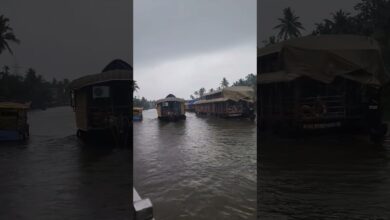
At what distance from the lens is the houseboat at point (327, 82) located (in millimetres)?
9047

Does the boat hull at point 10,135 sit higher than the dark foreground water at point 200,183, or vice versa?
the boat hull at point 10,135

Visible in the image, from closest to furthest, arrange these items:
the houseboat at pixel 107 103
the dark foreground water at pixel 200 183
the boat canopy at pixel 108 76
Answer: the dark foreground water at pixel 200 183 → the boat canopy at pixel 108 76 → the houseboat at pixel 107 103

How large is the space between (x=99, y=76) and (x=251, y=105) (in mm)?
21145

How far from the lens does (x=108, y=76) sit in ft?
21.4

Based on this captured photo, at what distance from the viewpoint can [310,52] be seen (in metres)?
9.11

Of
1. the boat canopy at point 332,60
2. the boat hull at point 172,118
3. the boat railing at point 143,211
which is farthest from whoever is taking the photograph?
the boat hull at point 172,118

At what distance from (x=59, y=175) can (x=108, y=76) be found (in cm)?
226

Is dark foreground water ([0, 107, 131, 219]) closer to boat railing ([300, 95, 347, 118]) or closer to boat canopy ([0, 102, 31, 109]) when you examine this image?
boat canopy ([0, 102, 31, 109])

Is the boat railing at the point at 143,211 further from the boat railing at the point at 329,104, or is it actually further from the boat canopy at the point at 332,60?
the boat railing at the point at 329,104

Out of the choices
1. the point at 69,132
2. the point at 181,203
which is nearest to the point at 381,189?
the point at 181,203

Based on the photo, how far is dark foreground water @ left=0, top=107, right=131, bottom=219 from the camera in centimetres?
446

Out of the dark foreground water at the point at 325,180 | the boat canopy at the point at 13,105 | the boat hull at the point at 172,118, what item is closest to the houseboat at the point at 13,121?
the boat canopy at the point at 13,105

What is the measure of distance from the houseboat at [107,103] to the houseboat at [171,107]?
17.8m

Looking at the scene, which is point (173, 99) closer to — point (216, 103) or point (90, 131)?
point (216, 103)
